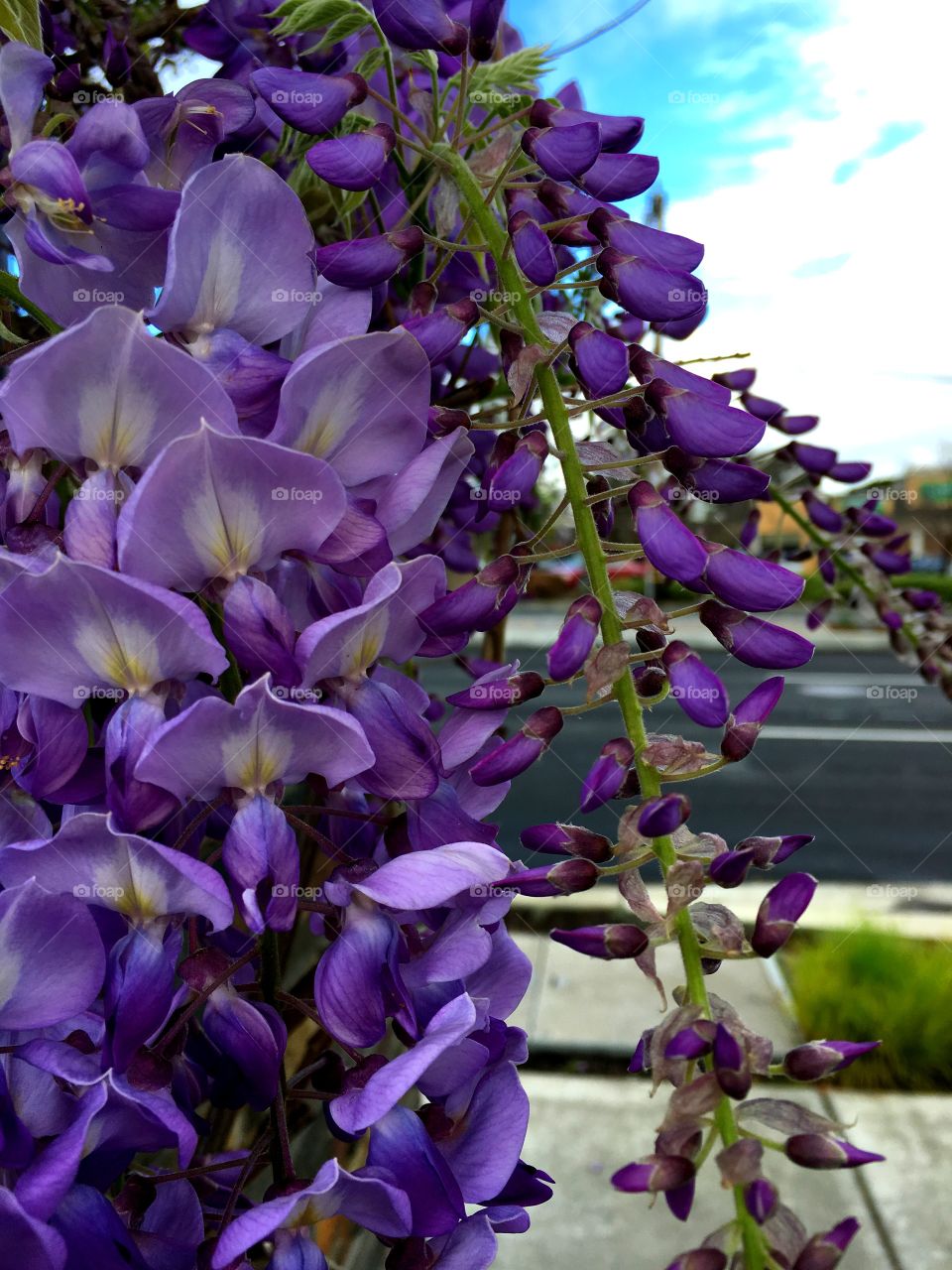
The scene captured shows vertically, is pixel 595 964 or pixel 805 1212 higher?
pixel 805 1212

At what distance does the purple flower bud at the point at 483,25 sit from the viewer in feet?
1.45

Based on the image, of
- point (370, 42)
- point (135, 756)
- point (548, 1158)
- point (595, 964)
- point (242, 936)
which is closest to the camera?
point (135, 756)

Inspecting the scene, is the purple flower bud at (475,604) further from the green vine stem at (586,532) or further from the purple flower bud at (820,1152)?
the purple flower bud at (820,1152)

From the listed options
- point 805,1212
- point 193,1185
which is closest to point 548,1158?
point 805,1212

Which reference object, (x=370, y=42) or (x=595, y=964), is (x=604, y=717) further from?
(x=370, y=42)

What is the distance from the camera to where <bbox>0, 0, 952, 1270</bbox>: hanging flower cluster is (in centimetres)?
33

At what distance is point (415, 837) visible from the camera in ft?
1.27

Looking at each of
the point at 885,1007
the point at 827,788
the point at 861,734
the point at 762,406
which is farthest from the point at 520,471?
the point at 861,734

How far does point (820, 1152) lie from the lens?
0.98ft

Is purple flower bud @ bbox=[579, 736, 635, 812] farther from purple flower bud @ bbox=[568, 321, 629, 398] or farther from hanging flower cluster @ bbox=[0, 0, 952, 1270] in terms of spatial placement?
purple flower bud @ bbox=[568, 321, 629, 398]

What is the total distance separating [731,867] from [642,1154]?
2.12 m

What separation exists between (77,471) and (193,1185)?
262mm

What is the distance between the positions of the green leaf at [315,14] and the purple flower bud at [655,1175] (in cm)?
40

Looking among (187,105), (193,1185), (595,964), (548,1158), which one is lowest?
(595,964)
